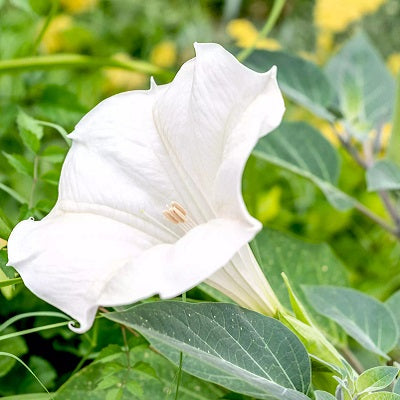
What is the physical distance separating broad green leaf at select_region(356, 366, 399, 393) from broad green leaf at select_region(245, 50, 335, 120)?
44cm

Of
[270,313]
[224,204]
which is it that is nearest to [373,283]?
[270,313]

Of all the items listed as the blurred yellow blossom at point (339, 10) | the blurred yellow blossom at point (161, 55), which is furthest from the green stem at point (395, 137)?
the blurred yellow blossom at point (161, 55)

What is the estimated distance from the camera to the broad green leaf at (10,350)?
0.57 m

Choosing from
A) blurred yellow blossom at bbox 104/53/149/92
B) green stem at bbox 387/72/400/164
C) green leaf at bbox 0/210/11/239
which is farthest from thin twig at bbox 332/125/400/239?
blurred yellow blossom at bbox 104/53/149/92

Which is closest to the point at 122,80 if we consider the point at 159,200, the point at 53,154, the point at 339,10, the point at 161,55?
the point at 161,55

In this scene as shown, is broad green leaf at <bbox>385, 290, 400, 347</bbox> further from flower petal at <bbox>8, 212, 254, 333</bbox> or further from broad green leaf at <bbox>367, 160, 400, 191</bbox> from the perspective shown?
flower petal at <bbox>8, 212, 254, 333</bbox>

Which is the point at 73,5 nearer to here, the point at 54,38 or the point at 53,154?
the point at 54,38

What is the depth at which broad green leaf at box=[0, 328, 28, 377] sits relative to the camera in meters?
0.57

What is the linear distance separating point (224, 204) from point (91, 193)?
12 centimetres

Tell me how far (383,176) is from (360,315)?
0.57 ft

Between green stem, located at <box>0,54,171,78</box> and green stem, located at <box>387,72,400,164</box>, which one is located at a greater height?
green stem, located at <box>0,54,171,78</box>

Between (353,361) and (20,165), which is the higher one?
(20,165)

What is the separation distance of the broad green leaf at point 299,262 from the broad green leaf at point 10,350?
0.24 m

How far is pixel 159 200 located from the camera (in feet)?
1.70
